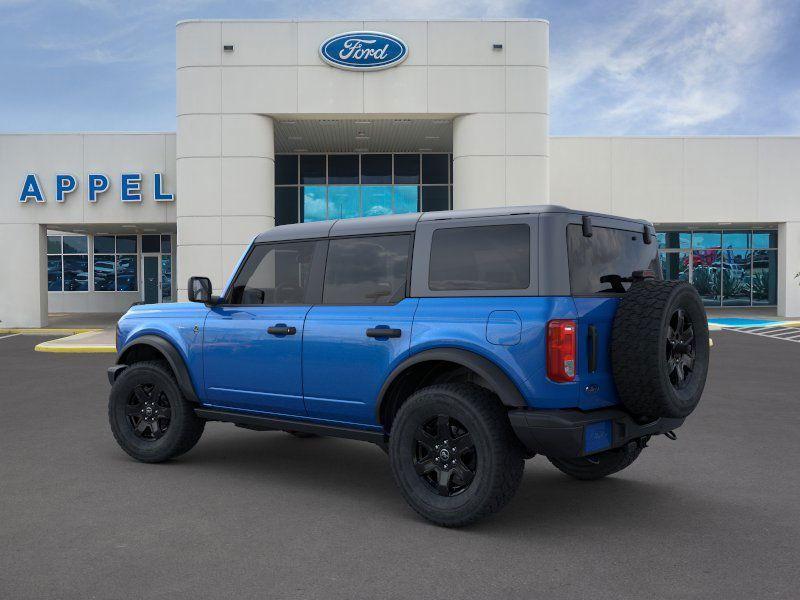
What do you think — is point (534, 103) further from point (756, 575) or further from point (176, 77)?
point (756, 575)

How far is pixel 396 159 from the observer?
25.5m

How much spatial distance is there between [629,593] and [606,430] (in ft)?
3.48

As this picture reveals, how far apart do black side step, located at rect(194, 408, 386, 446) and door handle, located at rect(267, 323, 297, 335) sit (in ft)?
2.21

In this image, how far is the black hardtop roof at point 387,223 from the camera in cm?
464

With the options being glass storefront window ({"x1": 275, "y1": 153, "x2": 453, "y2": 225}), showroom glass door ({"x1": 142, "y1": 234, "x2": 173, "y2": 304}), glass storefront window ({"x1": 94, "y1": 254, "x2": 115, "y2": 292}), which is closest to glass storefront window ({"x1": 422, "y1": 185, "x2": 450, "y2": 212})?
glass storefront window ({"x1": 275, "y1": 153, "x2": 453, "y2": 225})

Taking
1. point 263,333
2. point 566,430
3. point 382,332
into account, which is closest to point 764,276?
point 263,333

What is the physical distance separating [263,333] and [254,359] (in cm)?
22

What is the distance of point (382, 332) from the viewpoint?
4.93m

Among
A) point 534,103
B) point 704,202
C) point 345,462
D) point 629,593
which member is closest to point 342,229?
point 345,462

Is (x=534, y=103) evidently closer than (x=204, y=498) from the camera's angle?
No

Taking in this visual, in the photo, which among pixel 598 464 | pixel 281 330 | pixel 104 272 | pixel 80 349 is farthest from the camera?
pixel 104 272

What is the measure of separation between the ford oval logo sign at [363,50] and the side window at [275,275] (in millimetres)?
14241

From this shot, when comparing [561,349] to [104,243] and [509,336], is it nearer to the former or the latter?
[509,336]

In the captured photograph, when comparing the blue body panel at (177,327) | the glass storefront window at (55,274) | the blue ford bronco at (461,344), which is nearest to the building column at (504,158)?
the blue body panel at (177,327)
